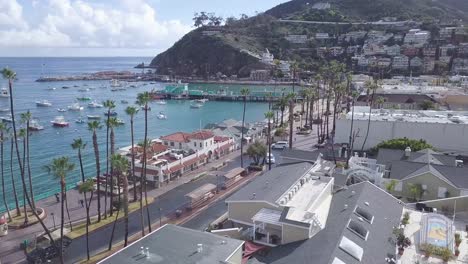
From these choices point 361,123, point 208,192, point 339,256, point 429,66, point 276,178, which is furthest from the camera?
point 429,66

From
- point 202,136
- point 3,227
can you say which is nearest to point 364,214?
point 3,227

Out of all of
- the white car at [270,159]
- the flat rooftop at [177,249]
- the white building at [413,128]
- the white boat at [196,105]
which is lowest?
the white car at [270,159]

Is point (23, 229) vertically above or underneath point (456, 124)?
underneath

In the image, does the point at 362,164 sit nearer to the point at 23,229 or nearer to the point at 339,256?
the point at 339,256

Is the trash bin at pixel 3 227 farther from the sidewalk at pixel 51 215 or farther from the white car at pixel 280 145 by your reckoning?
the white car at pixel 280 145

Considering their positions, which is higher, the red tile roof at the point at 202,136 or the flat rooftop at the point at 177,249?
the red tile roof at the point at 202,136

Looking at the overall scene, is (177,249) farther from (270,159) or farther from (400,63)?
(400,63)

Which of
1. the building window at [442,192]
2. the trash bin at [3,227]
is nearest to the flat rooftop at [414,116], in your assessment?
the building window at [442,192]

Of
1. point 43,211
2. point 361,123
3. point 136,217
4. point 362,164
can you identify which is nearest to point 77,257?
point 136,217

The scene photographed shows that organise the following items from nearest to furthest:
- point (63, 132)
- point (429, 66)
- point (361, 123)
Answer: point (361, 123)
point (63, 132)
point (429, 66)
